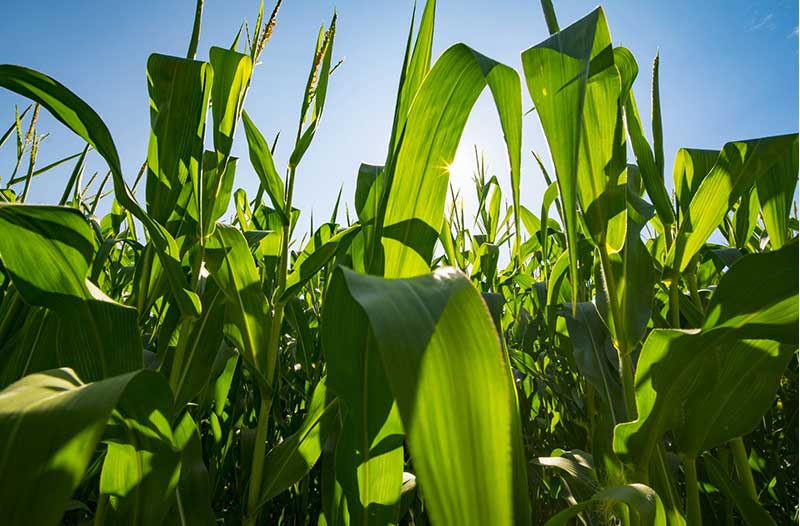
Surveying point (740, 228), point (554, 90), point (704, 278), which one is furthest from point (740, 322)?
point (704, 278)

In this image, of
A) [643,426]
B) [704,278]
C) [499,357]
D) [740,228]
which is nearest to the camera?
[499,357]

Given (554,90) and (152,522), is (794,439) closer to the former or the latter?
(554,90)

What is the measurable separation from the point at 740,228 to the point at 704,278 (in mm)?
646

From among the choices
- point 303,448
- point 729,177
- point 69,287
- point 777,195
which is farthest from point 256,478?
point 777,195

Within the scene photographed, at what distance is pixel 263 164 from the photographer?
87cm

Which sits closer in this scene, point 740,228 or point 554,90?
point 554,90

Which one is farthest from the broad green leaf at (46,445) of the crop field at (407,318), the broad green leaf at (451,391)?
the broad green leaf at (451,391)

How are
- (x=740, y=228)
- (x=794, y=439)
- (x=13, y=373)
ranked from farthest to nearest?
(x=794, y=439) < (x=740, y=228) < (x=13, y=373)

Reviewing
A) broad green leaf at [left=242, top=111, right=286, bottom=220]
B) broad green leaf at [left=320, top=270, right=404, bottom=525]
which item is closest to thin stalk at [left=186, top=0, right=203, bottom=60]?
broad green leaf at [left=242, top=111, right=286, bottom=220]

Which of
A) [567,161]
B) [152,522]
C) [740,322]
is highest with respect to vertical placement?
[567,161]

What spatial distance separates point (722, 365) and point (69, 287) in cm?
85

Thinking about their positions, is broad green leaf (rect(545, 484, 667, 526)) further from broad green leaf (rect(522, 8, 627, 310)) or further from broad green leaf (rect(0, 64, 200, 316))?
broad green leaf (rect(0, 64, 200, 316))

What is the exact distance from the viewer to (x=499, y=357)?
27 centimetres

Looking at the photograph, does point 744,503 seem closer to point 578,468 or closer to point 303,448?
point 578,468
